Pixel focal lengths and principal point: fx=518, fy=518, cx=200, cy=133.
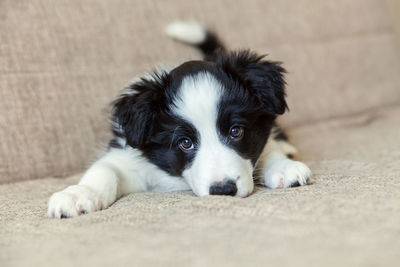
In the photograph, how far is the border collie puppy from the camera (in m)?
1.91

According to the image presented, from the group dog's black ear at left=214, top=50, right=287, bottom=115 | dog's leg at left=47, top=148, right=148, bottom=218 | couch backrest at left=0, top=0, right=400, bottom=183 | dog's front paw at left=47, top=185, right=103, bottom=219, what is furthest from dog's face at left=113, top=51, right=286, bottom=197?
couch backrest at left=0, top=0, right=400, bottom=183

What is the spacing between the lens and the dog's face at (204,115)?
200 cm

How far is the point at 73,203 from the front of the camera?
5.93 ft

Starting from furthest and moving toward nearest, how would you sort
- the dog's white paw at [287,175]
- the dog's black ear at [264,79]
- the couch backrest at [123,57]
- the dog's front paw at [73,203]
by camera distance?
the couch backrest at [123,57]
the dog's black ear at [264,79]
the dog's white paw at [287,175]
the dog's front paw at [73,203]

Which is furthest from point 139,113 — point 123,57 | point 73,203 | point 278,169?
point 123,57

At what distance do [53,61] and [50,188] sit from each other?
0.79 m

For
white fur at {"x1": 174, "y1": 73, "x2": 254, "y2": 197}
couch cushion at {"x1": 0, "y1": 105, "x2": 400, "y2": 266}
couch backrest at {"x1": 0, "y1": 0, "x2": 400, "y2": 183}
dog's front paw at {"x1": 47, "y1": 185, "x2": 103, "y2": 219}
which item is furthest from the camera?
couch backrest at {"x1": 0, "y1": 0, "x2": 400, "y2": 183}

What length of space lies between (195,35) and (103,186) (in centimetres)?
146

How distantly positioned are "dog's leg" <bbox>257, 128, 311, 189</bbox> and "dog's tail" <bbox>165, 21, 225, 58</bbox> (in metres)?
0.93

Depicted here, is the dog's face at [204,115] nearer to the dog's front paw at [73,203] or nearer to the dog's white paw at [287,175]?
the dog's white paw at [287,175]

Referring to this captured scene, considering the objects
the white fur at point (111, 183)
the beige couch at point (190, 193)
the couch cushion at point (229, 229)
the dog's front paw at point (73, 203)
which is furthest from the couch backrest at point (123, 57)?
the dog's front paw at point (73, 203)

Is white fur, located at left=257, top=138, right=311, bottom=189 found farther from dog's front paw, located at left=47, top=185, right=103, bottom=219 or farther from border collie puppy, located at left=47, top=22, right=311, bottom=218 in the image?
dog's front paw, located at left=47, top=185, right=103, bottom=219

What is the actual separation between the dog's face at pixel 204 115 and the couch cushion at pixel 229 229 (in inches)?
6.3

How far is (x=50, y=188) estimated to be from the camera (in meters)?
2.36
